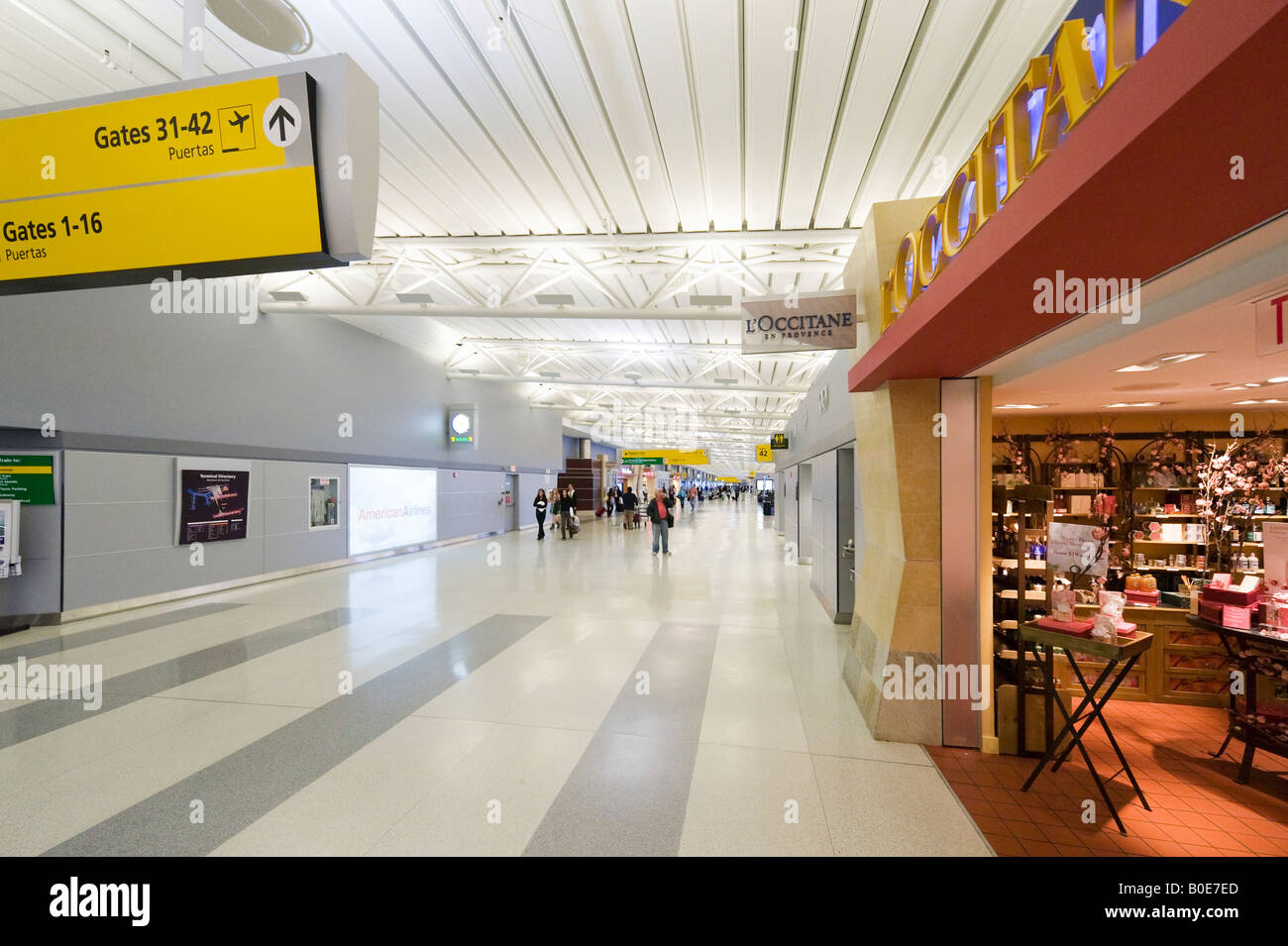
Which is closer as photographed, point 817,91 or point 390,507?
point 817,91

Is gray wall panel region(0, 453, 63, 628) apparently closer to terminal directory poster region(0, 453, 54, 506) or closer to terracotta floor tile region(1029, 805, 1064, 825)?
terminal directory poster region(0, 453, 54, 506)

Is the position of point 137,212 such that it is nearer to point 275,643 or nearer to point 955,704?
point 275,643

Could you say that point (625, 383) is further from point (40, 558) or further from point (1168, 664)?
point (1168, 664)

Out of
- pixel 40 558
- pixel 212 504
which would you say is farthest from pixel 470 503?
pixel 40 558

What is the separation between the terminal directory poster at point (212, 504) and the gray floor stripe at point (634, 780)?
24.0 feet

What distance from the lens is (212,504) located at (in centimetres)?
828

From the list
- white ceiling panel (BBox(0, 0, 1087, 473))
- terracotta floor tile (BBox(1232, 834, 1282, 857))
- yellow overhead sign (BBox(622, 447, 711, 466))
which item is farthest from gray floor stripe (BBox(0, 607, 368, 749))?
yellow overhead sign (BBox(622, 447, 711, 466))

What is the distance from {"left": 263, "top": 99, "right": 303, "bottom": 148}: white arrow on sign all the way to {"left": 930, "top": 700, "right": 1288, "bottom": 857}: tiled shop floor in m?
4.53

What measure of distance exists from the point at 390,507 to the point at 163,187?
36.6ft

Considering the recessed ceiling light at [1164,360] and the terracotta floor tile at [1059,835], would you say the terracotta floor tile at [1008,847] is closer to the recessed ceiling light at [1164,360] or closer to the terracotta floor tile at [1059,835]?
the terracotta floor tile at [1059,835]

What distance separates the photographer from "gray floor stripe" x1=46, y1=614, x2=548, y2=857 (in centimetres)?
264
